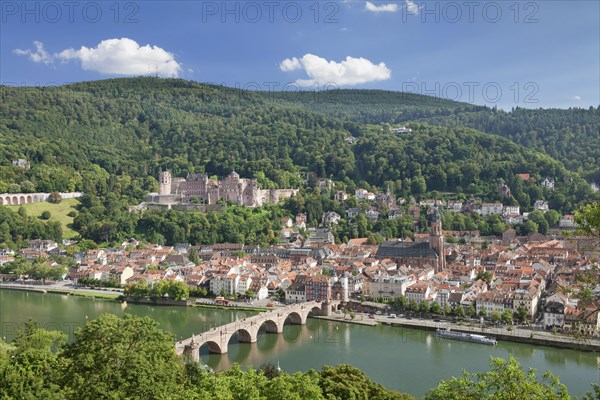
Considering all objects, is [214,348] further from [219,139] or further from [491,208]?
[219,139]

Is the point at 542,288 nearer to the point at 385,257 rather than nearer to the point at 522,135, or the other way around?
the point at 385,257

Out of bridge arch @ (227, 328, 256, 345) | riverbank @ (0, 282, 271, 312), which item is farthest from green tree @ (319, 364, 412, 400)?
riverbank @ (0, 282, 271, 312)

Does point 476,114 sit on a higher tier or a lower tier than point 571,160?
higher

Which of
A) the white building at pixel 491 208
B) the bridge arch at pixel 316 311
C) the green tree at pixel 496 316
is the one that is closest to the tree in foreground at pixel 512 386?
the green tree at pixel 496 316

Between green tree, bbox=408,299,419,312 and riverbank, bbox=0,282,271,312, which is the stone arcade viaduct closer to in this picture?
riverbank, bbox=0,282,271,312

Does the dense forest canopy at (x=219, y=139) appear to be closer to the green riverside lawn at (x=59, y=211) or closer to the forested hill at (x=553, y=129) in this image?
the forested hill at (x=553, y=129)

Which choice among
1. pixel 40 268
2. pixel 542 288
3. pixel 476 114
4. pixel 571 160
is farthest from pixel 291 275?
pixel 476 114

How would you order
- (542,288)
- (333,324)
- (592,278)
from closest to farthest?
1. (592,278)
2. (333,324)
3. (542,288)
